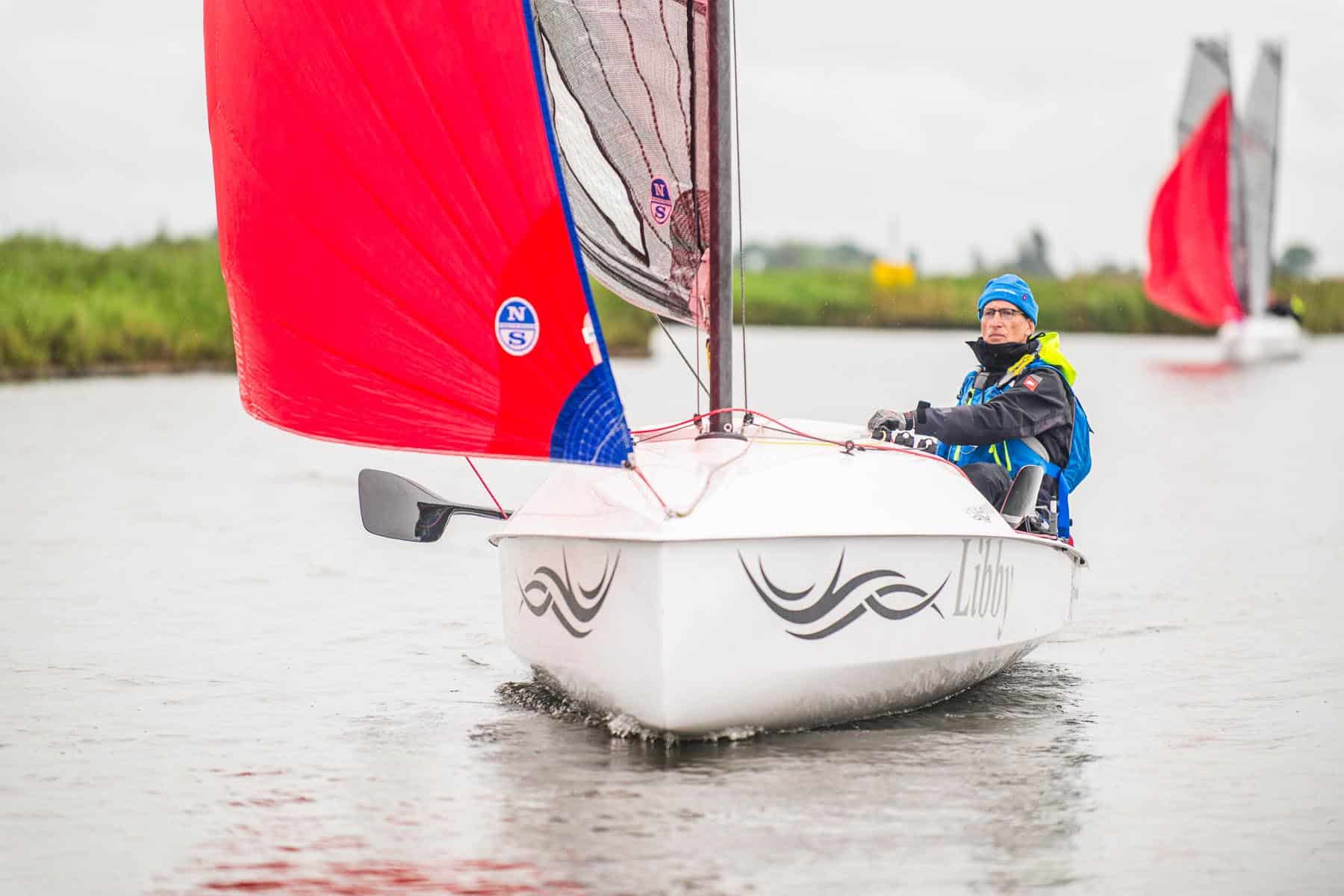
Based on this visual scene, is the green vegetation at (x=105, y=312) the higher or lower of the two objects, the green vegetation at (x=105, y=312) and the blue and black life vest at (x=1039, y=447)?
the higher

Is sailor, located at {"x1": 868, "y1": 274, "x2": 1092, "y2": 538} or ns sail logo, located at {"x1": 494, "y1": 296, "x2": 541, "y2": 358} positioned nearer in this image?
ns sail logo, located at {"x1": 494, "y1": 296, "x2": 541, "y2": 358}

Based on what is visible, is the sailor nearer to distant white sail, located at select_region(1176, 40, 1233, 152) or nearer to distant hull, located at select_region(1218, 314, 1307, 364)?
distant white sail, located at select_region(1176, 40, 1233, 152)

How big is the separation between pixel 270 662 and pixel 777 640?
256 centimetres

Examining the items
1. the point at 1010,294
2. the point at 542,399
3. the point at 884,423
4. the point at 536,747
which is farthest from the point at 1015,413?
the point at 536,747

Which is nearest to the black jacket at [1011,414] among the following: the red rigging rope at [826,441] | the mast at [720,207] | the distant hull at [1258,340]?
the red rigging rope at [826,441]

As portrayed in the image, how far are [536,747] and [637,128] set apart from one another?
200 cm

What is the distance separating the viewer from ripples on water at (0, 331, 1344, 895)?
449cm

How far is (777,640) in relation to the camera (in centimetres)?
516

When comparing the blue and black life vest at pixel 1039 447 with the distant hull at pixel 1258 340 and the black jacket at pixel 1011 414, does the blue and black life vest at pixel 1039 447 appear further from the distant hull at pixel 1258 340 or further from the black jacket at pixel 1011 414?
the distant hull at pixel 1258 340

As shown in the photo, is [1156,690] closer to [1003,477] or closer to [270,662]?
[1003,477]

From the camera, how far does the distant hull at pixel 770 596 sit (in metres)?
5.02

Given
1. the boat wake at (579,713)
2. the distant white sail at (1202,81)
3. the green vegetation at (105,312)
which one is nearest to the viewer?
the boat wake at (579,713)

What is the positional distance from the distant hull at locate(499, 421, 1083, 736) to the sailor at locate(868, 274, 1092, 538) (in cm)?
34

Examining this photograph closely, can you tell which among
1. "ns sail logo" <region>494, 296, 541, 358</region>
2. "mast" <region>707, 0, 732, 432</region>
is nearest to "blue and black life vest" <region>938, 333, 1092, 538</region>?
"mast" <region>707, 0, 732, 432</region>
